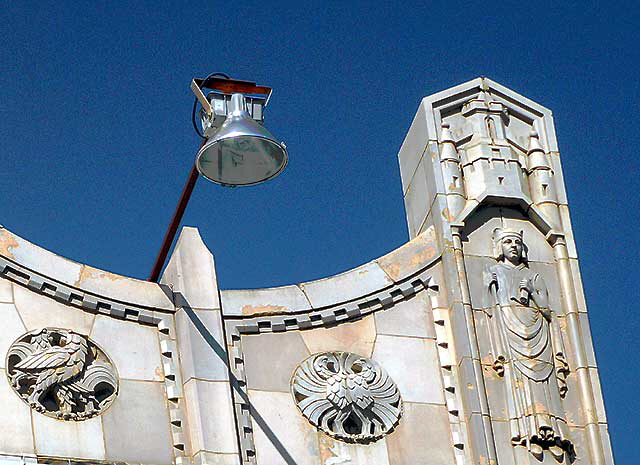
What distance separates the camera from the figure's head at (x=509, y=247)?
96.0 ft

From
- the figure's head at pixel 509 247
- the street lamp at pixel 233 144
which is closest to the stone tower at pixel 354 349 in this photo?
the figure's head at pixel 509 247

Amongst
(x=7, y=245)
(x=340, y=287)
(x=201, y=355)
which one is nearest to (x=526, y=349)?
(x=340, y=287)

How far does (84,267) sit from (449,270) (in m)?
4.88

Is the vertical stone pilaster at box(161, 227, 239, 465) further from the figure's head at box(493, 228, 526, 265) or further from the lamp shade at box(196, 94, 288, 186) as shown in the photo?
the figure's head at box(493, 228, 526, 265)

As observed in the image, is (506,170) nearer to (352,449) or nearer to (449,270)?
(449,270)

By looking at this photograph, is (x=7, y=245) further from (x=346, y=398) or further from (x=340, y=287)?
(x=346, y=398)

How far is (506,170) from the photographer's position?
98.0ft

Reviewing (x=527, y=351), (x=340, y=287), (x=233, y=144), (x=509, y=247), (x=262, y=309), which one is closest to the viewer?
(x=233, y=144)

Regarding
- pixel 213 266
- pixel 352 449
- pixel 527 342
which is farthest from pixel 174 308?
pixel 527 342

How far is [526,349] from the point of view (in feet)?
93.3

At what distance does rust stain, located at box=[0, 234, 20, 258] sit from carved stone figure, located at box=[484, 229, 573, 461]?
619cm

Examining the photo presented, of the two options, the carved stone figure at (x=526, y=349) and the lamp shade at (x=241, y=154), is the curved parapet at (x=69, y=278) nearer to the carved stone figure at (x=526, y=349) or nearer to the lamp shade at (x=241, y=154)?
the lamp shade at (x=241, y=154)

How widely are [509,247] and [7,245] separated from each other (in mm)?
6694

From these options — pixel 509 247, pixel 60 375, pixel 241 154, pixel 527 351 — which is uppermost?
pixel 241 154
